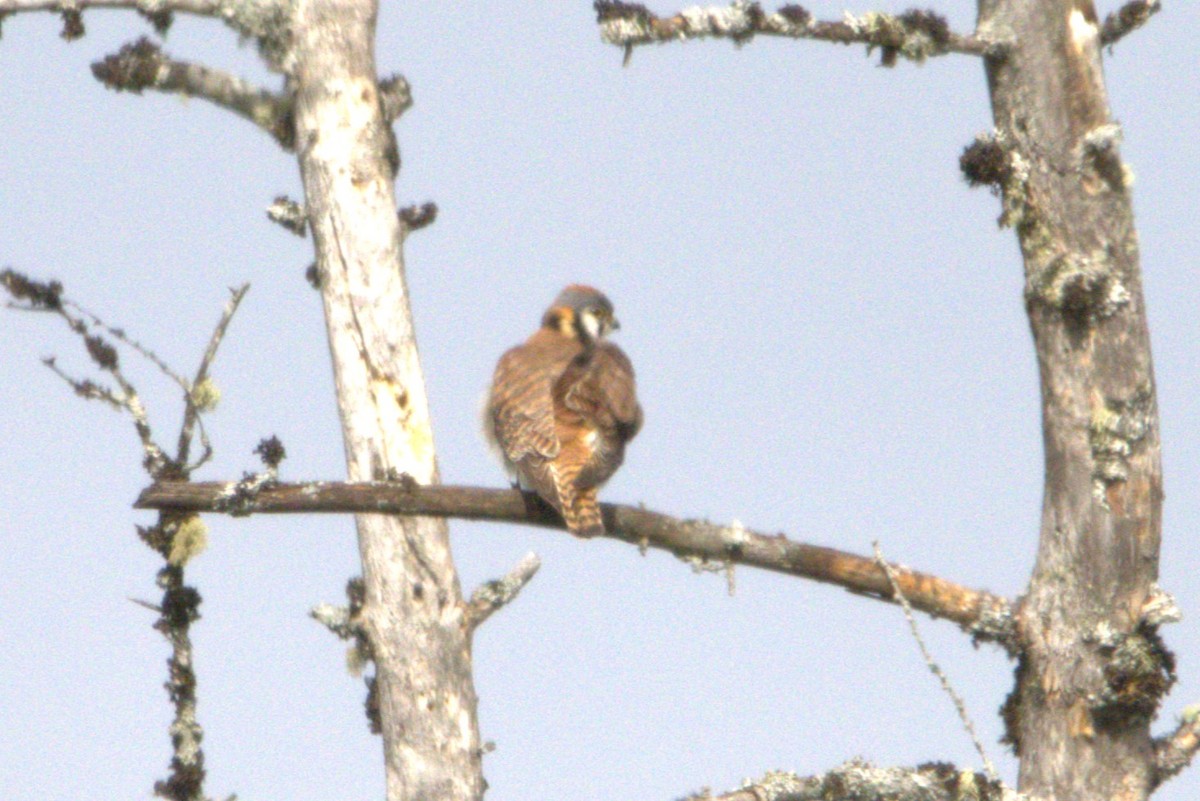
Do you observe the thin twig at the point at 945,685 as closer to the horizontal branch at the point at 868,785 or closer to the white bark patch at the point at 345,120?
the horizontal branch at the point at 868,785

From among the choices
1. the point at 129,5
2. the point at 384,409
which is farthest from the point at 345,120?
the point at 384,409

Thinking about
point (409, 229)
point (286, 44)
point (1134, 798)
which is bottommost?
point (1134, 798)

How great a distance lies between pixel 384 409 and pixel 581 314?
1583 mm

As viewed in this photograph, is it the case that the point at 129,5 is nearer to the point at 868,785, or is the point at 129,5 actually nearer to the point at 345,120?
the point at 345,120

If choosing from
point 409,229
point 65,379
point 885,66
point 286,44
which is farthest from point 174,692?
point 885,66

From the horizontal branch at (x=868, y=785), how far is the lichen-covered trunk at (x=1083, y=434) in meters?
0.17

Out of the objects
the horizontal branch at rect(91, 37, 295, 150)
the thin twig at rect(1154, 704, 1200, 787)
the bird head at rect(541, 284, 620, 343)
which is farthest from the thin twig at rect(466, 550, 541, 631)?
the thin twig at rect(1154, 704, 1200, 787)

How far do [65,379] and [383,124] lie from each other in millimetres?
1778

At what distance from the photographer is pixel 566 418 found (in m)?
6.61

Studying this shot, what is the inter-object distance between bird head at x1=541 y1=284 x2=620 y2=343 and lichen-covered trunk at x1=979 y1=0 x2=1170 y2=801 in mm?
3688

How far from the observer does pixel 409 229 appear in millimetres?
7414

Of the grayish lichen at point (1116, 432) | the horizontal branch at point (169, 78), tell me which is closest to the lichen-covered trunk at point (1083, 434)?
the grayish lichen at point (1116, 432)

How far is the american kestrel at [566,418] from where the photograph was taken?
5.99 m

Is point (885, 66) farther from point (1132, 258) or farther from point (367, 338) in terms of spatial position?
point (367, 338)
